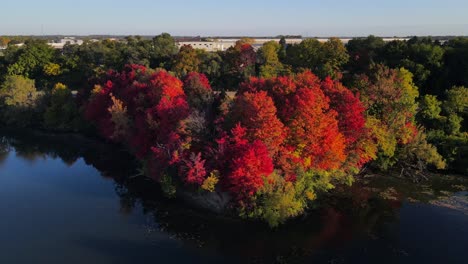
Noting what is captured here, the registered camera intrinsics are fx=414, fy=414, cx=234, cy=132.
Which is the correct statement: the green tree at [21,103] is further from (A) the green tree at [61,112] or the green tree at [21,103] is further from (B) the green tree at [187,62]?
(B) the green tree at [187,62]

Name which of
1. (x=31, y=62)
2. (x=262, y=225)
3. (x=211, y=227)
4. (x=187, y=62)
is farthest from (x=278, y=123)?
(x=31, y=62)

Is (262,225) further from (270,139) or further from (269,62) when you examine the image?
(269,62)

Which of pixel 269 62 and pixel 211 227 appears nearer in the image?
pixel 211 227

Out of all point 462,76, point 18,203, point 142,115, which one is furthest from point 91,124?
point 462,76

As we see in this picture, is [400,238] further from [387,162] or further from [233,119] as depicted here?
[233,119]

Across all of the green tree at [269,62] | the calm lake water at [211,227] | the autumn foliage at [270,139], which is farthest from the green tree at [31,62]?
the autumn foliage at [270,139]

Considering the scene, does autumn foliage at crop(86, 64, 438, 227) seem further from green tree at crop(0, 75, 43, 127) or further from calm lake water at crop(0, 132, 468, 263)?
green tree at crop(0, 75, 43, 127)
